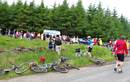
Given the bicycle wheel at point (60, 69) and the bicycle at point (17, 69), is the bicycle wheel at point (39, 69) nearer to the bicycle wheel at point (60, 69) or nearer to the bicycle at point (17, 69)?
the bicycle at point (17, 69)

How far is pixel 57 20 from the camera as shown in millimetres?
70938

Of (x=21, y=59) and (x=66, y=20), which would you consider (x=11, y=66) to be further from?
(x=66, y=20)

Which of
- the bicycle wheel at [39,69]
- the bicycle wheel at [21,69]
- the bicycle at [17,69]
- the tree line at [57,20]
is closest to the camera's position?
the bicycle at [17,69]

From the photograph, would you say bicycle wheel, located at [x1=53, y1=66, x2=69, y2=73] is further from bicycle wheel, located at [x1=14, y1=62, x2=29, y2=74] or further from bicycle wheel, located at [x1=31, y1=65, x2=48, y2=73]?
bicycle wheel, located at [x1=14, y1=62, x2=29, y2=74]

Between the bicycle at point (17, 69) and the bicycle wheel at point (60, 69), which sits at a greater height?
the bicycle at point (17, 69)

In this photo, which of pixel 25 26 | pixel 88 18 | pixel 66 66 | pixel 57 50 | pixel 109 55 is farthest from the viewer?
pixel 88 18

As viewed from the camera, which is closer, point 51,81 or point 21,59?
point 51,81

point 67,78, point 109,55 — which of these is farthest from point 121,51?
point 109,55

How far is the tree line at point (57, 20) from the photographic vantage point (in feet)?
228

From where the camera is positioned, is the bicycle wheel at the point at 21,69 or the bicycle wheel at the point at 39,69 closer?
the bicycle wheel at the point at 21,69

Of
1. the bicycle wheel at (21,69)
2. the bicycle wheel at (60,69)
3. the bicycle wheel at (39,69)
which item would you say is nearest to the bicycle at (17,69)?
the bicycle wheel at (21,69)

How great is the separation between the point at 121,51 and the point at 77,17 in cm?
5391

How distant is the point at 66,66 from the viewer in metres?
19.1

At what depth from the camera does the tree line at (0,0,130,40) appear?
6962cm
